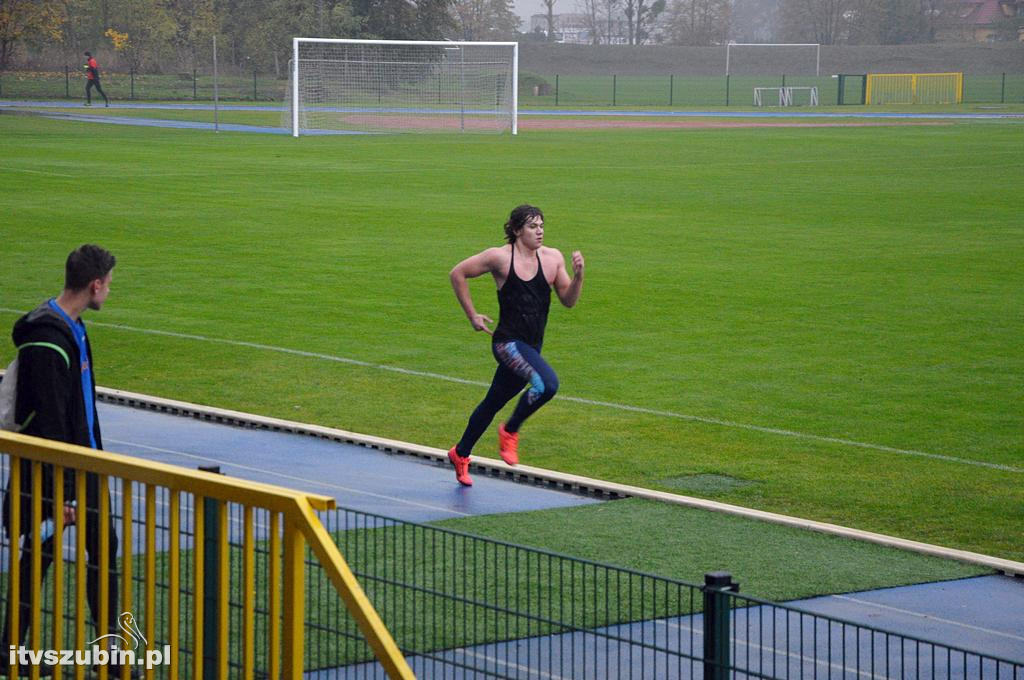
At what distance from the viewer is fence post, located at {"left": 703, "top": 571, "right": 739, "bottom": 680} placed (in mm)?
5145

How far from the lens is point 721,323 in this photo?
17516 mm

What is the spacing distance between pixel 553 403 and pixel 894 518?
166 inches

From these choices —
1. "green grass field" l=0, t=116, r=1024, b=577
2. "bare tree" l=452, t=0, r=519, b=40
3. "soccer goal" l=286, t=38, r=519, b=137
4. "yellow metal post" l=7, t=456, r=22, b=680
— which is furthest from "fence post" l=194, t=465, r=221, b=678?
"bare tree" l=452, t=0, r=519, b=40

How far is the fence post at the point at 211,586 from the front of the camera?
4848mm

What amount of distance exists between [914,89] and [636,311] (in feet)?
238

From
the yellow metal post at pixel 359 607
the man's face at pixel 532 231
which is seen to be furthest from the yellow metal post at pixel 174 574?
the man's face at pixel 532 231

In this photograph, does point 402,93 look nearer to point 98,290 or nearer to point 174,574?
point 98,290

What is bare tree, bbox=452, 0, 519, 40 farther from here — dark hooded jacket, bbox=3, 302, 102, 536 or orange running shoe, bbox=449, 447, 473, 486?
dark hooded jacket, bbox=3, 302, 102, 536

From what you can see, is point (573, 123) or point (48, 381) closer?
point (48, 381)

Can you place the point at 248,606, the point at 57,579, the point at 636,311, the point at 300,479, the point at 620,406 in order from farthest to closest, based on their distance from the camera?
the point at 636,311 < the point at 620,406 < the point at 300,479 < the point at 57,579 < the point at 248,606

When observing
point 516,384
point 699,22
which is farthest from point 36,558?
point 699,22

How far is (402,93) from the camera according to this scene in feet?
192

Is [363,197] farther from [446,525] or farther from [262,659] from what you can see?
[262,659]

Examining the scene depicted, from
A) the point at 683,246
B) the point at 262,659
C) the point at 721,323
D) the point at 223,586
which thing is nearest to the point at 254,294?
the point at 721,323
